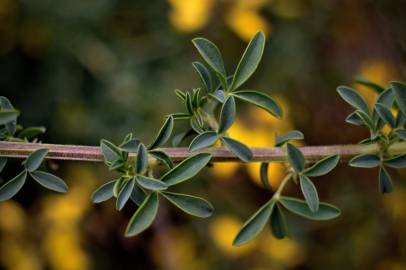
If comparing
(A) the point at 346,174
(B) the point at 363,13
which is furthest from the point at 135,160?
(B) the point at 363,13

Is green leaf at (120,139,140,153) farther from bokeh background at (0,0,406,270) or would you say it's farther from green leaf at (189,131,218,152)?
bokeh background at (0,0,406,270)

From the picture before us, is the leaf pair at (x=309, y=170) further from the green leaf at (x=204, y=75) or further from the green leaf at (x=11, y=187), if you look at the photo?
the green leaf at (x=11, y=187)

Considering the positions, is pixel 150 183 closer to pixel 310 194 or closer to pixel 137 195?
pixel 137 195

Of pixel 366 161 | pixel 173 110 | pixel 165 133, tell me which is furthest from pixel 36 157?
pixel 173 110

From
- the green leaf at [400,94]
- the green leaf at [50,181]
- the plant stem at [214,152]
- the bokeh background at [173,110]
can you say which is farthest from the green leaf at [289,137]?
the bokeh background at [173,110]

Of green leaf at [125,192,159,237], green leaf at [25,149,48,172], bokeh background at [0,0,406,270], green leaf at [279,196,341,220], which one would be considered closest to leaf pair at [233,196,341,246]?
green leaf at [279,196,341,220]
